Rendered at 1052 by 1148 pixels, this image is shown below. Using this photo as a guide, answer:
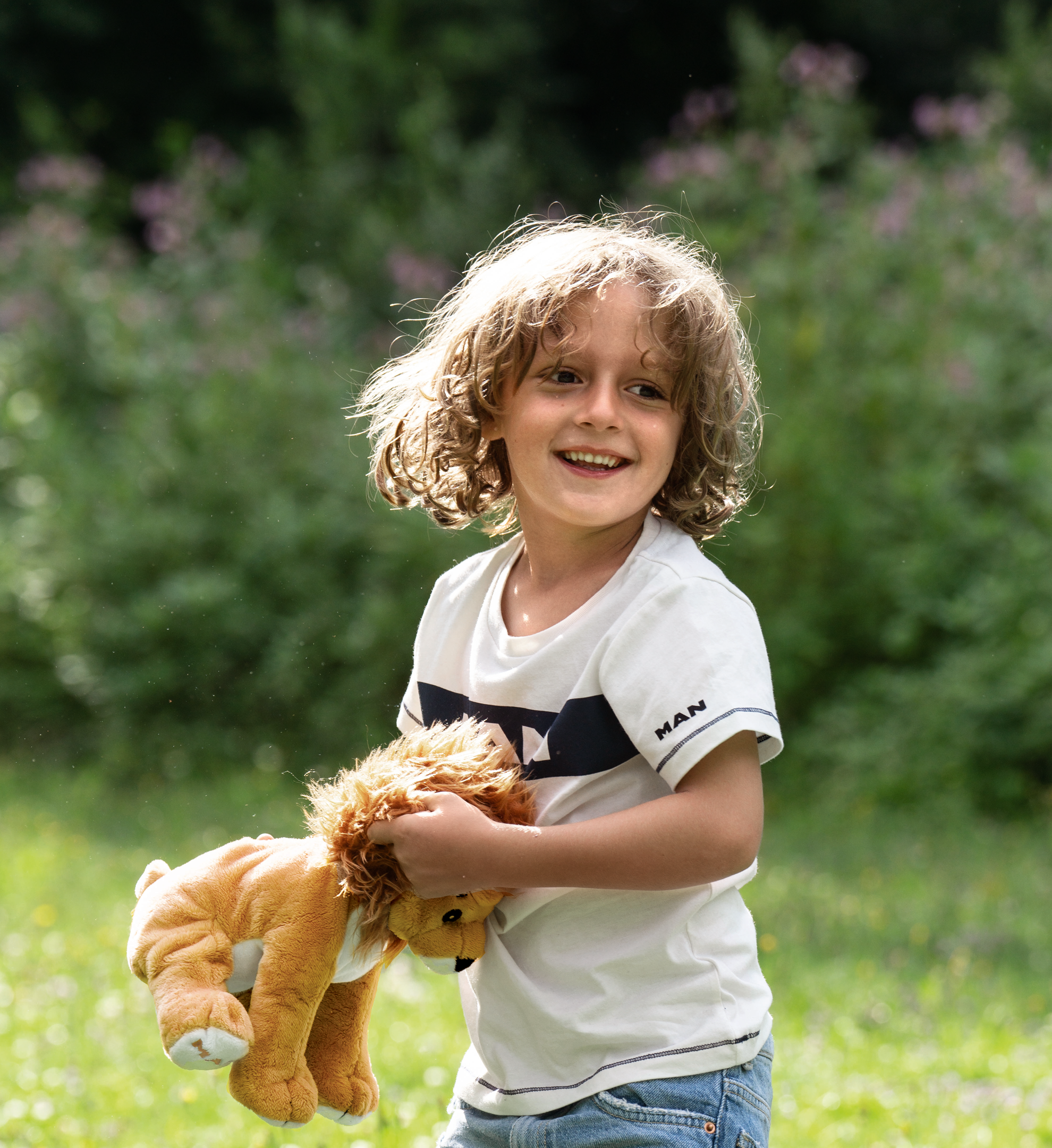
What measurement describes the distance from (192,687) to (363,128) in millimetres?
5172

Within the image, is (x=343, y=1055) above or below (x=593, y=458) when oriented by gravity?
below

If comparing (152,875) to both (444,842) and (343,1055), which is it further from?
(444,842)

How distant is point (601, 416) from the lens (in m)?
1.77

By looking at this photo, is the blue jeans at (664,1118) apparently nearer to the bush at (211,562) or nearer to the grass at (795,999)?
the grass at (795,999)

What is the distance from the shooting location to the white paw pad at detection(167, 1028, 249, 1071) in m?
1.55

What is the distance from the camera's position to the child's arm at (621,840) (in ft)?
5.24

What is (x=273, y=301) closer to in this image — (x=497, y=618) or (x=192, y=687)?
(x=192, y=687)

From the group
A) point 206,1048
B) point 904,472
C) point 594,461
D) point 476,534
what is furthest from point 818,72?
point 206,1048

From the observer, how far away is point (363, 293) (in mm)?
9609

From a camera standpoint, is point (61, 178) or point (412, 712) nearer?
point (412, 712)

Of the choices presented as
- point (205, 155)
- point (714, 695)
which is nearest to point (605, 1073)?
point (714, 695)

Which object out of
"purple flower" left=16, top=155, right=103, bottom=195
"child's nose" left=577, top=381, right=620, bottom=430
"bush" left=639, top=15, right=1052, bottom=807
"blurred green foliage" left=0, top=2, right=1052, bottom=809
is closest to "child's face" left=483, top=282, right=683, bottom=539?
"child's nose" left=577, top=381, right=620, bottom=430

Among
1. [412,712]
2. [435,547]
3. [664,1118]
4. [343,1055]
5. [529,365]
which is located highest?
[435,547]

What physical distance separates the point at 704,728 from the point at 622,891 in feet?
0.86
